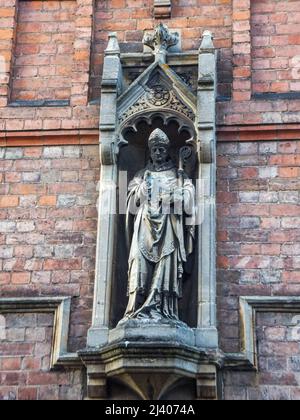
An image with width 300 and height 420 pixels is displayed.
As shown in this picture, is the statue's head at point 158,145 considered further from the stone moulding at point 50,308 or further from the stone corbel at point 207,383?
the stone corbel at point 207,383

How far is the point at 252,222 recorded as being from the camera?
1073 centimetres

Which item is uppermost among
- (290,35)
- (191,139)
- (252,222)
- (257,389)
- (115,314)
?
(290,35)

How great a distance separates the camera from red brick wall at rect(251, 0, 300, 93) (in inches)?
452

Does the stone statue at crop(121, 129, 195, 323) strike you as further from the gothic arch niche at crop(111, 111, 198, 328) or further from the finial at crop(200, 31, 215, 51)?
the finial at crop(200, 31, 215, 51)

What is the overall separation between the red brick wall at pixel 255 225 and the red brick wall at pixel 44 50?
199cm

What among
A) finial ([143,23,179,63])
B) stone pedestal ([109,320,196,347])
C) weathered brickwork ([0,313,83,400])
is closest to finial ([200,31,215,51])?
finial ([143,23,179,63])

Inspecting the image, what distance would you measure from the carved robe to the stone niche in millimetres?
161

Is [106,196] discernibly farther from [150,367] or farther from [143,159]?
[150,367]

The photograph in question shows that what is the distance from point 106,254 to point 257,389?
189 cm

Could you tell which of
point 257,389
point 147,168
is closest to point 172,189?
point 147,168

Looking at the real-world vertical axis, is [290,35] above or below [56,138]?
above

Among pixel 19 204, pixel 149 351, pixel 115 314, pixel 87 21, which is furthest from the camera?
pixel 87 21

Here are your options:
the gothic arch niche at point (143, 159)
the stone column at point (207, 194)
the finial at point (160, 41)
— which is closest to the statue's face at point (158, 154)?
the gothic arch niche at point (143, 159)

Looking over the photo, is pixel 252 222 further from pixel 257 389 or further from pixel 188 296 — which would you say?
pixel 257 389
